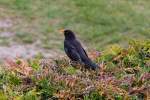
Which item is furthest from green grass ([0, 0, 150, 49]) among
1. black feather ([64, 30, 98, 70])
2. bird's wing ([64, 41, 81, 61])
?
bird's wing ([64, 41, 81, 61])

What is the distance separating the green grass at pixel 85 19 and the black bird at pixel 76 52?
5.26m

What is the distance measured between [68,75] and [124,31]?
326 inches

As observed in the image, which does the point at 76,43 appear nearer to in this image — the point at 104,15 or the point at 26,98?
the point at 26,98

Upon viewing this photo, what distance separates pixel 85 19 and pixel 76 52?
24.2ft

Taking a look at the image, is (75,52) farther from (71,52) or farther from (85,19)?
(85,19)

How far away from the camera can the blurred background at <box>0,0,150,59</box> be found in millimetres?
12711

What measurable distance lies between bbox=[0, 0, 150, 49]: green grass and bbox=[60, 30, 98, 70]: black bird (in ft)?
17.3

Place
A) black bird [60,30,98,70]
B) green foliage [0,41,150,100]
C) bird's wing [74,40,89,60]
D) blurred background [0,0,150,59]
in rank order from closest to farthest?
green foliage [0,41,150,100] → black bird [60,30,98,70] → bird's wing [74,40,89,60] → blurred background [0,0,150,59]

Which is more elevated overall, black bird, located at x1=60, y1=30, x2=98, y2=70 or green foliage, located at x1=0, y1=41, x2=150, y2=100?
black bird, located at x1=60, y1=30, x2=98, y2=70

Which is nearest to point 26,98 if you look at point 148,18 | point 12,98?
point 12,98

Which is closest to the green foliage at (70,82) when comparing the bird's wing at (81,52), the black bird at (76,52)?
the black bird at (76,52)

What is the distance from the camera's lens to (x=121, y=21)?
14.2 meters

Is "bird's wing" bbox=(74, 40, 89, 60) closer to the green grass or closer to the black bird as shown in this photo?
the black bird

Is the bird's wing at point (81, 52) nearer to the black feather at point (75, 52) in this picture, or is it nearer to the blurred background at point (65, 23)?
the black feather at point (75, 52)
